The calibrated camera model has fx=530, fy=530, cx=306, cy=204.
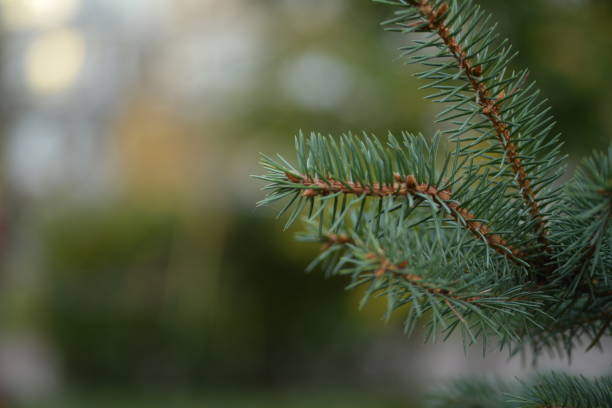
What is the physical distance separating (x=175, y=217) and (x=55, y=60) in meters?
1.41

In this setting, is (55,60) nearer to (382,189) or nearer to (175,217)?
(175,217)

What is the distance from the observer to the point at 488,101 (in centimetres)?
36

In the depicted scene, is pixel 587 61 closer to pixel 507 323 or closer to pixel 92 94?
pixel 507 323

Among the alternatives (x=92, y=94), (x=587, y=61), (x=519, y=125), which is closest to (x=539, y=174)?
(x=519, y=125)

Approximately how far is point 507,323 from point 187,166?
3.29 metres

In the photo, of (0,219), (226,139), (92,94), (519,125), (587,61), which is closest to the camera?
(519,125)

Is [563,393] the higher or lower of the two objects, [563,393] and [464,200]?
the lower

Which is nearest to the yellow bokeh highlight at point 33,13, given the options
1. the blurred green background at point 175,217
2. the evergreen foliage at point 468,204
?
the blurred green background at point 175,217

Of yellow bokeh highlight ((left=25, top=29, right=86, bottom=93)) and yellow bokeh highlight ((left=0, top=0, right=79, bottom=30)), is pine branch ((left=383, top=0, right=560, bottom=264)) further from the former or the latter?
yellow bokeh highlight ((left=25, top=29, right=86, bottom=93))

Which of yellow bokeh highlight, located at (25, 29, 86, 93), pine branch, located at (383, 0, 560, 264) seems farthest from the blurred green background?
pine branch, located at (383, 0, 560, 264)

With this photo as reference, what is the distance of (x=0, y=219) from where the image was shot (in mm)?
3373

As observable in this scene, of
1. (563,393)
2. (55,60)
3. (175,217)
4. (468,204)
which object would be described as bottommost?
(563,393)

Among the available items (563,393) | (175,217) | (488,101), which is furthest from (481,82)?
(175,217)

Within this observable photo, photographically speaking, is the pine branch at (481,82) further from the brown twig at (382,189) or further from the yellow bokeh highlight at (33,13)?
the yellow bokeh highlight at (33,13)
